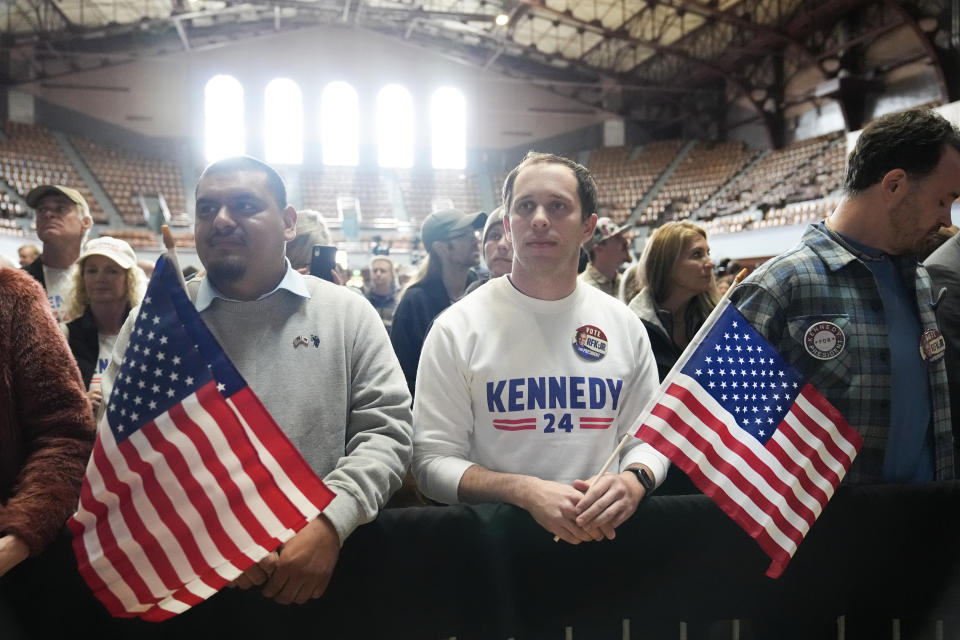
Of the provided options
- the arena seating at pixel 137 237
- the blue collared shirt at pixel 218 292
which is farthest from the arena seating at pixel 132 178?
the blue collared shirt at pixel 218 292

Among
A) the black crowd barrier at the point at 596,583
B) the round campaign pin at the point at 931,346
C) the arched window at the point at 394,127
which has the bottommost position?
the black crowd barrier at the point at 596,583

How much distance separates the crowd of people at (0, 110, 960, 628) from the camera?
4.94ft

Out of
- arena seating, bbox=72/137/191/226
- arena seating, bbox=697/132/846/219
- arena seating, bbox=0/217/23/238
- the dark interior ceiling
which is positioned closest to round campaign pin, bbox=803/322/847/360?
arena seating, bbox=0/217/23/238

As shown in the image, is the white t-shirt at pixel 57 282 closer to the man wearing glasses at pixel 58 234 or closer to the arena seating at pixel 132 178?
the man wearing glasses at pixel 58 234

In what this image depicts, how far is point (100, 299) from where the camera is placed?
290 centimetres

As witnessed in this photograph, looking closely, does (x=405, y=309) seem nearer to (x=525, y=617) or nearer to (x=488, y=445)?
A: (x=488, y=445)

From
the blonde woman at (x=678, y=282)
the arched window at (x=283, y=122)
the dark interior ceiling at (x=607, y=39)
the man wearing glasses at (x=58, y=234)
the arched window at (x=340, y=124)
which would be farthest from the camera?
the arched window at (x=340, y=124)

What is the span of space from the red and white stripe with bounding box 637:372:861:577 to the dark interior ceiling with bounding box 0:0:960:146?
50.2ft

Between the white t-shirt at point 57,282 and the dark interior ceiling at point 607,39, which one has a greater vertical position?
the dark interior ceiling at point 607,39

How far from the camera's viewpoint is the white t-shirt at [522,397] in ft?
5.76

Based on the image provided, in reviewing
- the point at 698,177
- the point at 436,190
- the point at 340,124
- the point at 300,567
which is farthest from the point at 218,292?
the point at 340,124

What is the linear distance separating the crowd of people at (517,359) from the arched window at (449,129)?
22051 mm

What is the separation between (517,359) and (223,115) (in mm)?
22641

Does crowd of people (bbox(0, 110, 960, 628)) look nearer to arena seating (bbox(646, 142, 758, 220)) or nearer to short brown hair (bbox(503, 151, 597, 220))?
short brown hair (bbox(503, 151, 597, 220))
